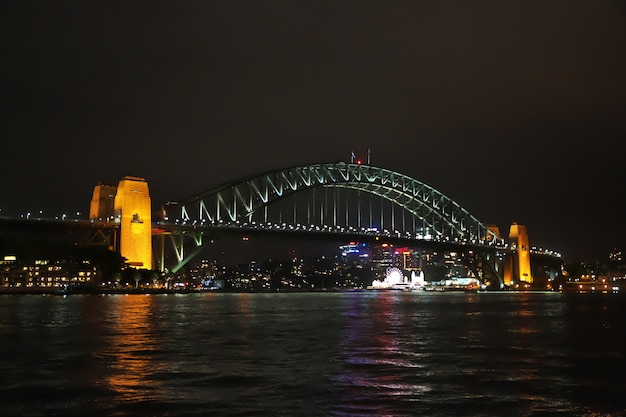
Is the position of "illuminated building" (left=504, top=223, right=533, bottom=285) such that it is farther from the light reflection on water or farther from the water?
the light reflection on water

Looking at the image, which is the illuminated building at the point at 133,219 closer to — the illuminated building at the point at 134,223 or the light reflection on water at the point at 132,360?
the illuminated building at the point at 134,223

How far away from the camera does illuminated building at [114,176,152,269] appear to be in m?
71.8

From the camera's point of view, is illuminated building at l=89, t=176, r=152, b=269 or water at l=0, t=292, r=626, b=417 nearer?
water at l=0, t=292, r=626, b=417

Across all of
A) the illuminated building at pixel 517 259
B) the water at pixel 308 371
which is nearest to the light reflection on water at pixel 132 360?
the water at pixel 308 371

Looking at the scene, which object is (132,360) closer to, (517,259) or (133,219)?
(133,219)

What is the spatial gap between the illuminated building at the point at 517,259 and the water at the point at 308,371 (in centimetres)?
8244

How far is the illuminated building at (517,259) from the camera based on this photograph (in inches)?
4210

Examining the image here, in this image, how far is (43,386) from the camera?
13.3 meters

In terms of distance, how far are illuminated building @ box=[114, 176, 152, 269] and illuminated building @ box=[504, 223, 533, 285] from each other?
54314mm

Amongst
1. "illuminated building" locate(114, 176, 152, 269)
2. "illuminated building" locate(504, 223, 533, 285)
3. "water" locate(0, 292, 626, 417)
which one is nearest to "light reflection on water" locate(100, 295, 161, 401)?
"water" locate(0, 292, 626, 417)

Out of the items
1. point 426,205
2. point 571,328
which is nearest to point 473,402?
point 571,328

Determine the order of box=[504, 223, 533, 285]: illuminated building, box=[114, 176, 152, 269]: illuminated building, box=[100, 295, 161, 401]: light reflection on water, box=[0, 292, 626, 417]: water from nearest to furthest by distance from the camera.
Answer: box=[0, 292, 626, 417]: water, box=[100, 295, 161, 401]: light reflection on water, box=[114, 176, 152, 269]: illuminated building, box=[504, 223, 533, 285]: illuminated building

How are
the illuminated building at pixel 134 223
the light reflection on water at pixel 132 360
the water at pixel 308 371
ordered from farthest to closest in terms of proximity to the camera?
the illuminated building at pixel 134 223
the light reflection on water at pixel 132 360
the water at pixel 308 371

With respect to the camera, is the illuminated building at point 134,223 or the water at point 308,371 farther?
the illuminated building at point 134,223
